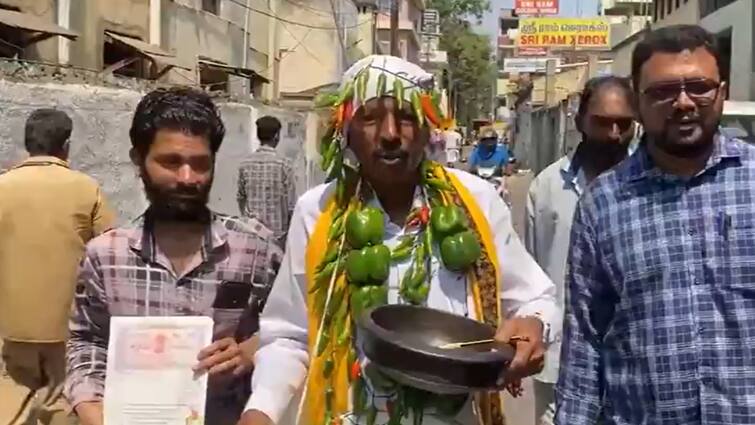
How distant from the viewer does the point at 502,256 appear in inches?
119

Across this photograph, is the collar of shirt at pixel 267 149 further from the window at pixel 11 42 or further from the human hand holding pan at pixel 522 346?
the window at pixel 11 42

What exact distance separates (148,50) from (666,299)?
54.3 ft

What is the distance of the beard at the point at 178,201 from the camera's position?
2.91 metres

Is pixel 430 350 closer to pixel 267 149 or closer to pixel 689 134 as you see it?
pixel 689 134

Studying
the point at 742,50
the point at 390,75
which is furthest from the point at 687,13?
the point at 390,75

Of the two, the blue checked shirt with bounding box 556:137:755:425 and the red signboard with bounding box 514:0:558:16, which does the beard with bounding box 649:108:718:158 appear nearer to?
the blue checked shirt with bounding box 556:137:755:425

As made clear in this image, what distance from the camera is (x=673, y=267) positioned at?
2650 millimetres

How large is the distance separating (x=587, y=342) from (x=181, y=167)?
1137 mm

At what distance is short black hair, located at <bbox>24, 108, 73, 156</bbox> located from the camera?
5.54 meters

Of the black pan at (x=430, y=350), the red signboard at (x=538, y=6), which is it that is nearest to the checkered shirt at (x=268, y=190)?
the black pan at (x=430, y=350)

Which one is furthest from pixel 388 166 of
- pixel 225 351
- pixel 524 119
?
pixel 524 119

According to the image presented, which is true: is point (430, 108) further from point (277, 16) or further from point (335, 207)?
point (277, 16)

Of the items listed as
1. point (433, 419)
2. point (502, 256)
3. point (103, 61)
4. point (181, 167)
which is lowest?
point (433, 419)

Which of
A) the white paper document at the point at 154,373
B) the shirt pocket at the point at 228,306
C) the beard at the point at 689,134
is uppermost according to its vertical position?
the beard at the point at 689,134
